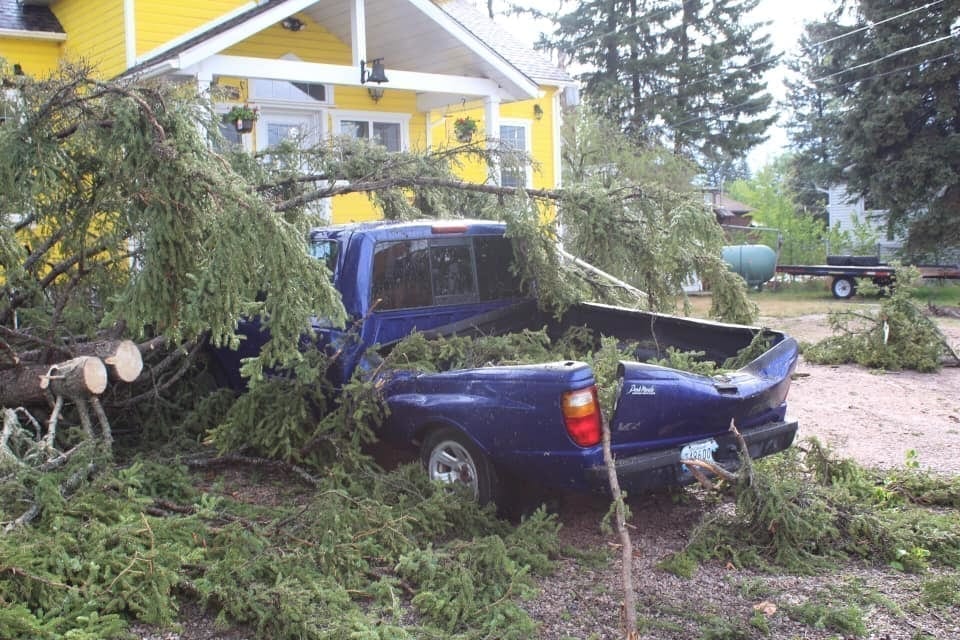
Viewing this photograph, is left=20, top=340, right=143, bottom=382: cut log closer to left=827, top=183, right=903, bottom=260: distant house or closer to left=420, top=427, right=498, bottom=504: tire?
left=420, top=427, right=498, bottom=504: tire

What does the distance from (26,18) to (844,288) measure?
66.3ft

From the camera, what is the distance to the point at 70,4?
1439 cm

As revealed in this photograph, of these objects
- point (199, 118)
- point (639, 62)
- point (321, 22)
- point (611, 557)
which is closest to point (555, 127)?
point (321, 22)

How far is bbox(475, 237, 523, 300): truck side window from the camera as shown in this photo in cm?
653

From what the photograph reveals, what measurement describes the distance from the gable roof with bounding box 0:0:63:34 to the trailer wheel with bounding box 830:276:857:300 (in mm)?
19591

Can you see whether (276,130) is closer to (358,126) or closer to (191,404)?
(358,126)

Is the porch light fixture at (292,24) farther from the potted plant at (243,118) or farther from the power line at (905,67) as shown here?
the power line at (905,67)

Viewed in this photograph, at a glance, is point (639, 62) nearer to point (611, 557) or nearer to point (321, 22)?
point (321, 22)

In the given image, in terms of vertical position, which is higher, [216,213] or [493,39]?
[493,39]

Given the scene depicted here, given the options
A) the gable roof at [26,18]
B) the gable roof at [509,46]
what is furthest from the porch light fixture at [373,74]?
the gable roof at [509,46]

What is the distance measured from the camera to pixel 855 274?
24.0 metres

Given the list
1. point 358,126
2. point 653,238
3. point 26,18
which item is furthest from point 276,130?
point 653,238

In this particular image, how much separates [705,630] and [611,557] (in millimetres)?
908

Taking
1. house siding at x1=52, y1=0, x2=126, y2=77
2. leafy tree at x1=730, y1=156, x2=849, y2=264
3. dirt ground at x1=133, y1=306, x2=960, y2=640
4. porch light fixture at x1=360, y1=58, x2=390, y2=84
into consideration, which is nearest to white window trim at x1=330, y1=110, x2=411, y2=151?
porch light fixture at x1=360, y1=58, x2=390, y2=84
